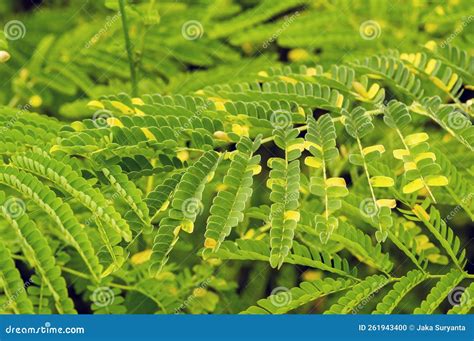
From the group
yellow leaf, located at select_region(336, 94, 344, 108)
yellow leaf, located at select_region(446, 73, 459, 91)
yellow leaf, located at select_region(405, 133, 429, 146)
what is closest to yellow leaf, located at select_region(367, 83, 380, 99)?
yellow leaf, located at select_region(336, 94, 344, 108)

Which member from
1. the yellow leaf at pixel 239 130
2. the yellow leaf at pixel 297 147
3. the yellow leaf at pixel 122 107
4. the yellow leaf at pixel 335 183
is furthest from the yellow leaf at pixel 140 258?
the yellow leaf at pixel 335 183

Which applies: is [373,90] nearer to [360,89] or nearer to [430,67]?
[360,89]

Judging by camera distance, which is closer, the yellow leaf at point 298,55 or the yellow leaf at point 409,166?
the yellow leaf at point 409,166

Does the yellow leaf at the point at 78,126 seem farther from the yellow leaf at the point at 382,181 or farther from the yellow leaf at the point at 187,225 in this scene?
the yellow leaf at the point at 382,181

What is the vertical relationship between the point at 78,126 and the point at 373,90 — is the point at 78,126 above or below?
below

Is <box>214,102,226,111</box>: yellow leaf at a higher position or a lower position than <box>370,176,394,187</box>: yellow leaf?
higher

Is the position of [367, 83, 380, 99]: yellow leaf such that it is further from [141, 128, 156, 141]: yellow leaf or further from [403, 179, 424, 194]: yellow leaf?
[141, 128, 156, 141]: yellow leaf

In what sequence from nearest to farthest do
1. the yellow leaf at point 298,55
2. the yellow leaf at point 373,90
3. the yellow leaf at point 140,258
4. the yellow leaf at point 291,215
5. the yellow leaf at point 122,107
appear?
the yellow leaf at point 291,215
the yellow leaf at point 122,107
the yellow leaf at point 373,90
the yellow leaf at point 140,258
the yellow leaf at point 298,55

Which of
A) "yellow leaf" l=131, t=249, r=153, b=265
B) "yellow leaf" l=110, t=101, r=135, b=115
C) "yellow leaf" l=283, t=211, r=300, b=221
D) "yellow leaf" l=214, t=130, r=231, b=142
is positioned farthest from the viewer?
"yellow leaf" l=131, t=249, r=153, b=265

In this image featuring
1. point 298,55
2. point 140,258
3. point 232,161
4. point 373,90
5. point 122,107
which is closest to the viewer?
point 232,161

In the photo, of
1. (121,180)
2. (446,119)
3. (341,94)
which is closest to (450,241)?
(446,119)

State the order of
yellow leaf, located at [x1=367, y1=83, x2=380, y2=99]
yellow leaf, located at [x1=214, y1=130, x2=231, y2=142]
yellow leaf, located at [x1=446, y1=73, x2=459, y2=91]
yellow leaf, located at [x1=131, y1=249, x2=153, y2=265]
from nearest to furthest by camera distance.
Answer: yellow leaf, located at [x1=214, y1=130, x2=231, y2=142] → yellow leaf, located at [x1=367, y1=83, x2=380, y2=99] → yellow leaf, located at [x1=446, y1=73, x2=459, y2=91] → yellow leaf, located at [x1=131, y1=249, x2=153, y2=265]

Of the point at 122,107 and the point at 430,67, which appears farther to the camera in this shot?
the point at 430,67

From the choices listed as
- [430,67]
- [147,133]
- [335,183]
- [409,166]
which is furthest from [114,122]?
[430,67]
